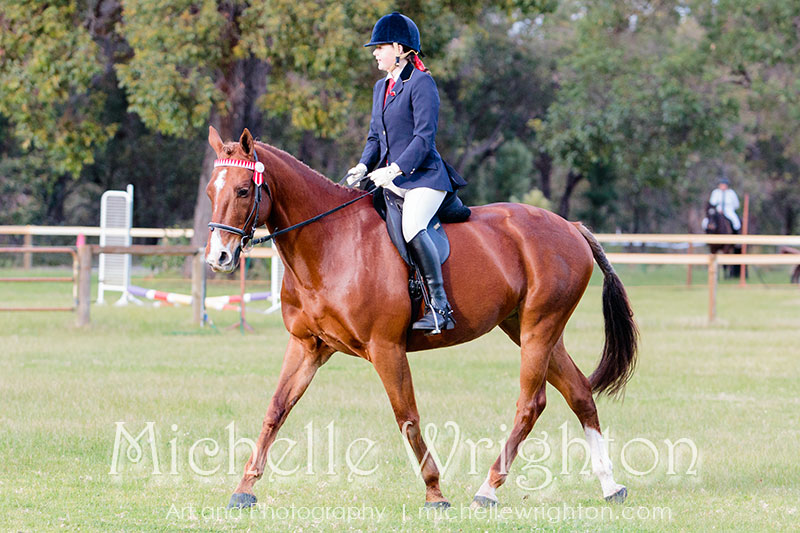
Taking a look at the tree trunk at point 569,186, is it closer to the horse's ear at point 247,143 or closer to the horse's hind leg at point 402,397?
the horse's hind leg at point 402,397

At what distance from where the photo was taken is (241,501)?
20.9 ft

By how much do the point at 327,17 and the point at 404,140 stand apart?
625 inches

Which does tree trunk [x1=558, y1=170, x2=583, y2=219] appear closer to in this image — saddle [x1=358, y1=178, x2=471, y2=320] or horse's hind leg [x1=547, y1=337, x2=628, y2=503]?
horse's hind leg [x1=547, y1=337, x2=628, y2=503]

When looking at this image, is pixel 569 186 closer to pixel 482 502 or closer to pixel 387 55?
pixel 387 55

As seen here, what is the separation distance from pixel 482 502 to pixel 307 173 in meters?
2.27

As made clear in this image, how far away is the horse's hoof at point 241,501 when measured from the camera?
250 inches

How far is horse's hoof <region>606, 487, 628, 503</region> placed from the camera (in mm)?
6873

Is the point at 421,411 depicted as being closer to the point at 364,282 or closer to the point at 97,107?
the point at 364,282

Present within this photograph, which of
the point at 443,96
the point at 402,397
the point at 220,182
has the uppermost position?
the point at 443,96

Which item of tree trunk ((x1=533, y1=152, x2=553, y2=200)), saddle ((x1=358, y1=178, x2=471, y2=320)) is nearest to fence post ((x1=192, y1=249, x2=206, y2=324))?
saddle ((x1=358, y1=178, x2=471, y2=320))

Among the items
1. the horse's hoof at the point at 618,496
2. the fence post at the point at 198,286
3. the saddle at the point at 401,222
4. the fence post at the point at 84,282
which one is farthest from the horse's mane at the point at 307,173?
the fence post at the point at 198,286

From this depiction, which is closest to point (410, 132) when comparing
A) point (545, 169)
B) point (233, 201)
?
point (233, 201)

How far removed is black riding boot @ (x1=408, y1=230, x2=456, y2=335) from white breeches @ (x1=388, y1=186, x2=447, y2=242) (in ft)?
0.17

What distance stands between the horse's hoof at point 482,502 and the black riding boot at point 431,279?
3.38ft
